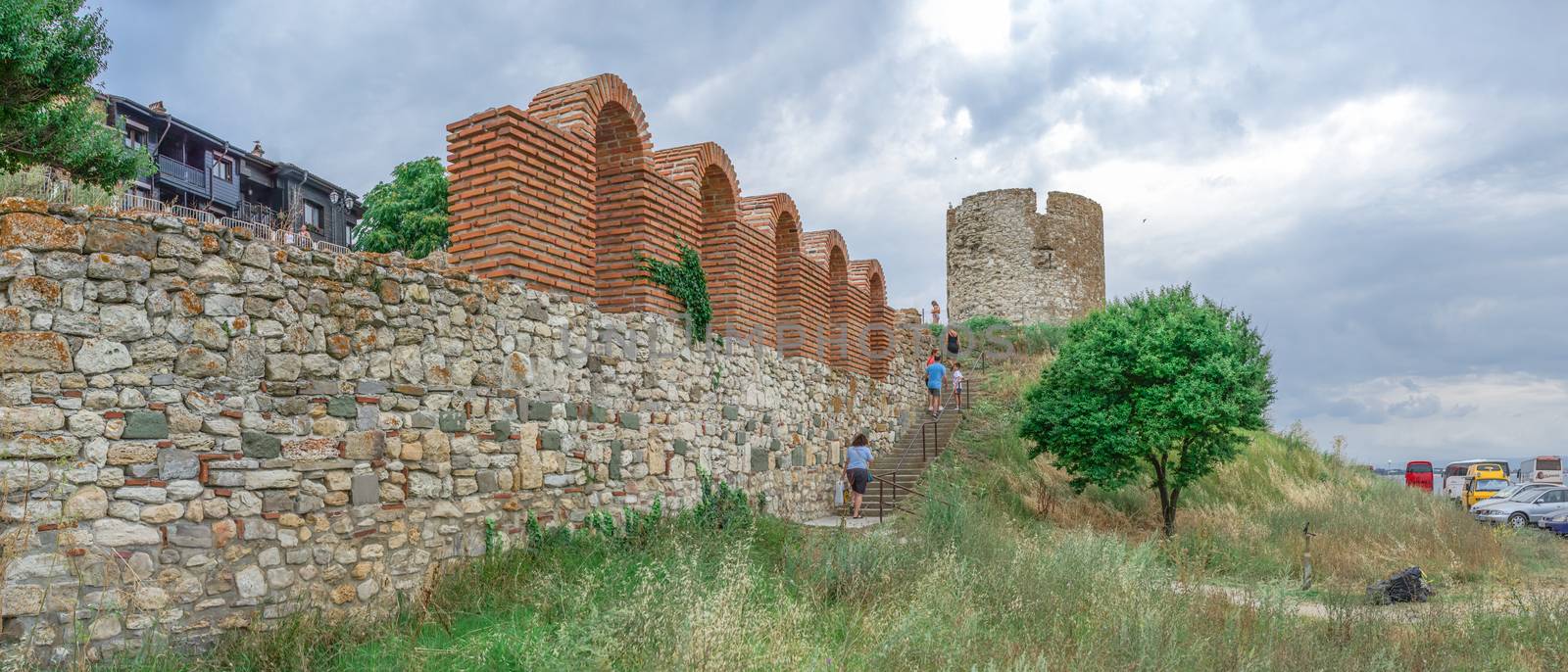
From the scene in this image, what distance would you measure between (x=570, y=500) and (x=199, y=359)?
3304mm

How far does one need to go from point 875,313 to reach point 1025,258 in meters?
13.2

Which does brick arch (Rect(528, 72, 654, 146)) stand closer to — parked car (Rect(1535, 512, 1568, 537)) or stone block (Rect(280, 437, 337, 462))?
stone block (Rect(280, 437, 337, 462))

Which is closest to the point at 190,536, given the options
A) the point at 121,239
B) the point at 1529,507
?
the point at 121,239

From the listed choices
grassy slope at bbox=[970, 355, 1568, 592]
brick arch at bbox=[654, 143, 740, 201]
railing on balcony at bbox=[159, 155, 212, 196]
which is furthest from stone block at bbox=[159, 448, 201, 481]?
railing on balcony at bbox=[159, 155, 212, 196]

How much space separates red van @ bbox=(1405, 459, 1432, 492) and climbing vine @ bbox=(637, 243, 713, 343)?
1145 inches

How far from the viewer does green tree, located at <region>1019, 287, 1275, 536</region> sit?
1320 centimetres

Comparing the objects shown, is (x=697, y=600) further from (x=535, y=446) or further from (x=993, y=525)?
(x=993, y=525)

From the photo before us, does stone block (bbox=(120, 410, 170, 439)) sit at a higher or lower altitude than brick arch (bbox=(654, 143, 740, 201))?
lower

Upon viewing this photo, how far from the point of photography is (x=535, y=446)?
7766mm

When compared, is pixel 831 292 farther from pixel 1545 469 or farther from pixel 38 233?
pixel 1545 469

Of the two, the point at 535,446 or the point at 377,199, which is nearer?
the point at 535,446

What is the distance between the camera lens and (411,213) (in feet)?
81.6

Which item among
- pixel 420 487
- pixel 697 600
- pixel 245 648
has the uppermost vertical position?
pixel 420 487

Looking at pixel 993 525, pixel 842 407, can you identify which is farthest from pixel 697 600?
pixel 842 407
